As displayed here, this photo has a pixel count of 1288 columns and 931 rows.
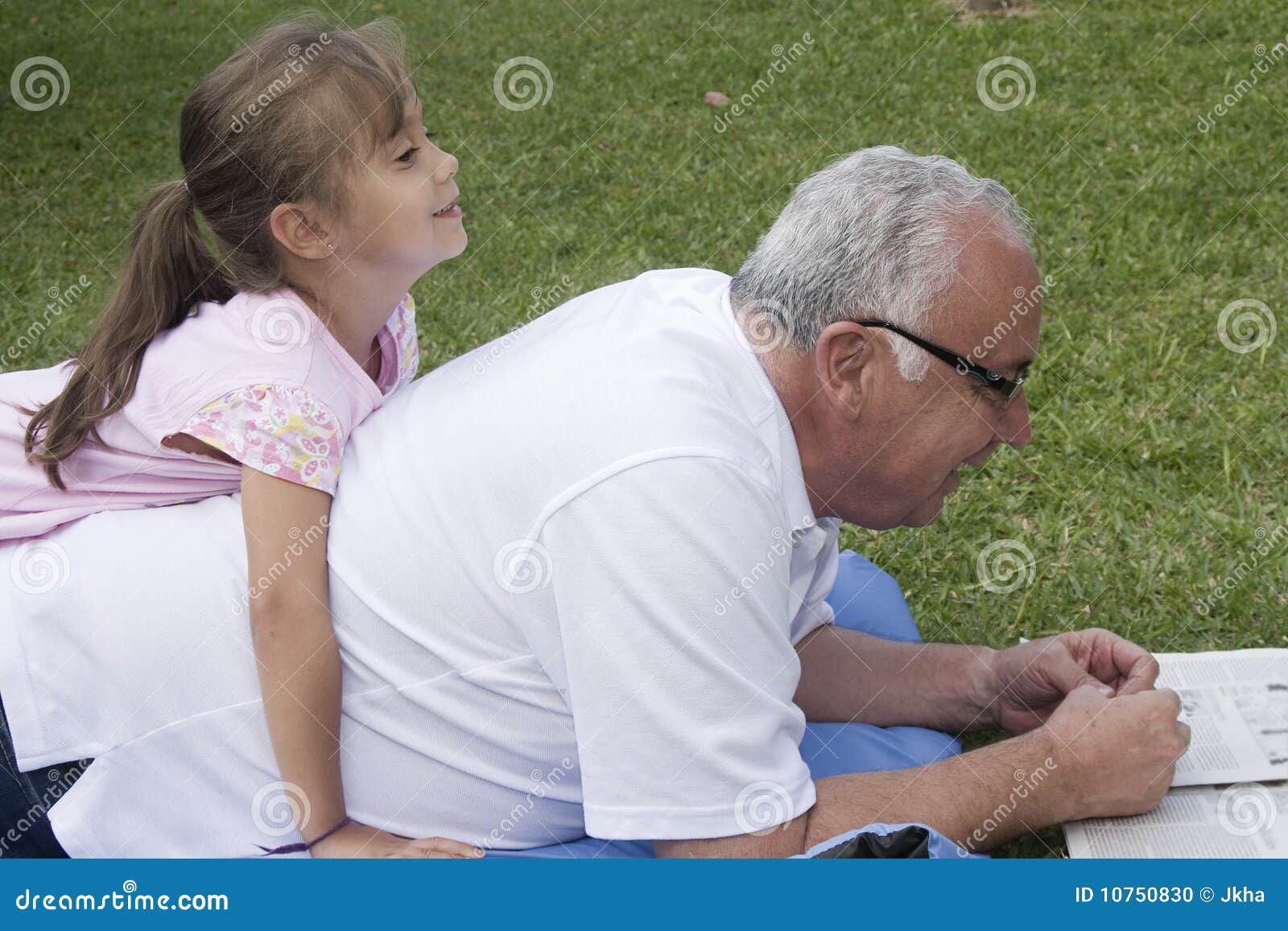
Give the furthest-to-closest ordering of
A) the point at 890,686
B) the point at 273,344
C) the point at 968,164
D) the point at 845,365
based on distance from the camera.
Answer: the point at 968,164
the point at 890,686
the point at 273,344
the point at 845,365

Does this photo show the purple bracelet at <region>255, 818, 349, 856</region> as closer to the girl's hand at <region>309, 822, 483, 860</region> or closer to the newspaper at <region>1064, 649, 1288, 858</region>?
the girl's hand at <region>309, 822, 483, 860</region>

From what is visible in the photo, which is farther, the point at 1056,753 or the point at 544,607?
the point at 1056,753

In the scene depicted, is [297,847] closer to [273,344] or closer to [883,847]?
[273,344]

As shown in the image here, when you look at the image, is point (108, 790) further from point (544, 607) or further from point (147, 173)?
point (147, 173)

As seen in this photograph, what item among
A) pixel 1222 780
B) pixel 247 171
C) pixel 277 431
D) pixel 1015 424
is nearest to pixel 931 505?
pixel 1015 424

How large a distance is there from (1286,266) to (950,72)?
2722 mm

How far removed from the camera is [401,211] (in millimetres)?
2512

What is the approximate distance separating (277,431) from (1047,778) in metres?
1.52

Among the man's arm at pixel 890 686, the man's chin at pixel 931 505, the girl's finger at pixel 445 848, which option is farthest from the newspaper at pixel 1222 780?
the girl's finger at pixel 445 848

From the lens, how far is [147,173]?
24.1 feet

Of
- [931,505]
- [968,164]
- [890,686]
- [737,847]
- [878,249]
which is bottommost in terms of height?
[890,686]

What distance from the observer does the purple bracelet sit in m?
2.25

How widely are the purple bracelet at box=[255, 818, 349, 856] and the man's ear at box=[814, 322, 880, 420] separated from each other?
44.4 inches

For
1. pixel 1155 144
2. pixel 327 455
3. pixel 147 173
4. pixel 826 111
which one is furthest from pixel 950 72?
pixel 327 455
